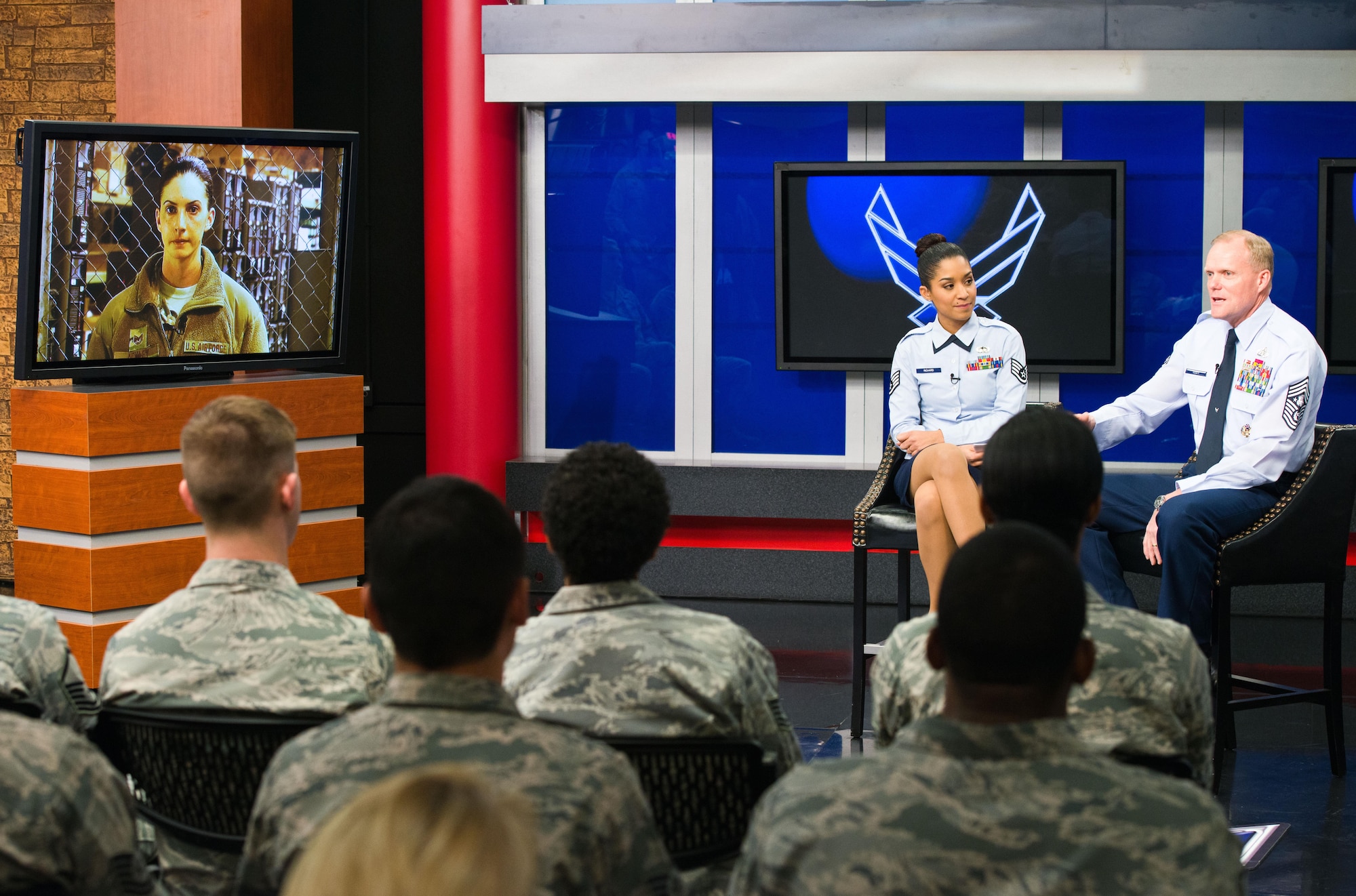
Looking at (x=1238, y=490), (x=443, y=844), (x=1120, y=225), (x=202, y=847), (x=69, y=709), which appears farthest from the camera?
(x=1120, y=225)

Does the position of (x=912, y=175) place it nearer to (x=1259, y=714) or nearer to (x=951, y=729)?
(x=1259, y=714)

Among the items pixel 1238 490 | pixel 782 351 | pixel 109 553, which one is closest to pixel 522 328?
pixel 782 351

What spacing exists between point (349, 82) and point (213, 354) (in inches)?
92.3

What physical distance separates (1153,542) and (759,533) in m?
2.46

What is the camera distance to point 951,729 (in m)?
1.25

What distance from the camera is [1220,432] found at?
3.81 m

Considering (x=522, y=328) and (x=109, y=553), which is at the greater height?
(x=522, y=328)

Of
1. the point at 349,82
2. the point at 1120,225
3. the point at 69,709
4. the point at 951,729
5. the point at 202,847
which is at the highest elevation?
the point at 349,82

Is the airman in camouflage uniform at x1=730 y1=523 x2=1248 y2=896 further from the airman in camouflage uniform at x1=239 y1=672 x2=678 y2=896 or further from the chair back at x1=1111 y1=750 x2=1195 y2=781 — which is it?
the chair back at x1=1111 y1=750 x2=1195 y2=781

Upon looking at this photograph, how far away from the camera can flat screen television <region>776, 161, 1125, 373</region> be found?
18.3 feet

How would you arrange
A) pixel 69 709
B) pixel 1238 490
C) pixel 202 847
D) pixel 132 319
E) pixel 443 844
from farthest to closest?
pixel 132 319
pixel 1238 490
pixel 69 709
pixel 202 847
pixel 443 844

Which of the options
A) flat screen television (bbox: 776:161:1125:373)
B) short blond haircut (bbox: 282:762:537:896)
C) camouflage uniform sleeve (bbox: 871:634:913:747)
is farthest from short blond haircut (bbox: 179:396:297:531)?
flat screen television (bbox: 776:161:1125:373)

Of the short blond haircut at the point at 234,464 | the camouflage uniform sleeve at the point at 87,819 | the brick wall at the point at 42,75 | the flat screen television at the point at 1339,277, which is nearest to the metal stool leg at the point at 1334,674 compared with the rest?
the flat screen television at the point at 1339,277

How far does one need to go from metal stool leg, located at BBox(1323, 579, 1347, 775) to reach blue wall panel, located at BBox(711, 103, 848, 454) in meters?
2.57
